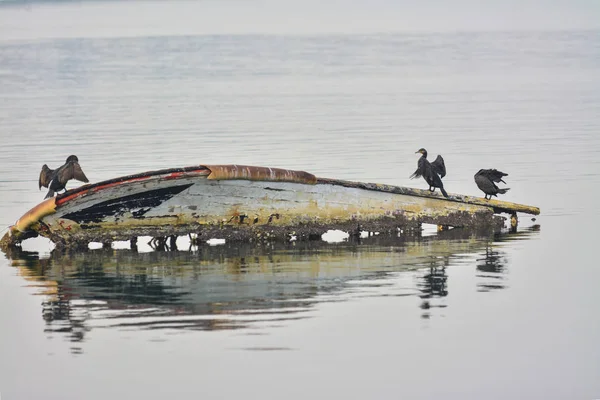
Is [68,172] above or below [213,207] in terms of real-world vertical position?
above

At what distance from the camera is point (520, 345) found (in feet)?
45.1

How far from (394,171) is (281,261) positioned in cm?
999

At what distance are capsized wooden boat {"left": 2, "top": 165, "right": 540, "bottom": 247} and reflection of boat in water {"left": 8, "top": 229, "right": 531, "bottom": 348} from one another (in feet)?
1.03

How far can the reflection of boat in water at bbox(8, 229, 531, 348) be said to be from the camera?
14.9m

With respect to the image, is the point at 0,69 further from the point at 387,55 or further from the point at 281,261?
the point at 281,261

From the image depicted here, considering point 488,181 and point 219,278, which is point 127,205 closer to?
point 219,278

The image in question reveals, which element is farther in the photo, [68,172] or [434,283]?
[68,172]

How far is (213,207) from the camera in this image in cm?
1945

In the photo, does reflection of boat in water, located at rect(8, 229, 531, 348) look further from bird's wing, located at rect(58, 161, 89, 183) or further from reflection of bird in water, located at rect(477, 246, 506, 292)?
bird's wing, located at rect(58, 161, 89, 183)

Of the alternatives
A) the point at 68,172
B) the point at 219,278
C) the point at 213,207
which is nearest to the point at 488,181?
the point at 213,207

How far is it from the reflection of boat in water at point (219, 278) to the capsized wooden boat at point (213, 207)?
313mm

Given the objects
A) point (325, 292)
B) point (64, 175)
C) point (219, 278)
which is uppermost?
point (64, 175)

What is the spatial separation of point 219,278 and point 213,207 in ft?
8.35

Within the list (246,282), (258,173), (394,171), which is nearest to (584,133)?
(394,171)
